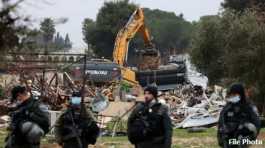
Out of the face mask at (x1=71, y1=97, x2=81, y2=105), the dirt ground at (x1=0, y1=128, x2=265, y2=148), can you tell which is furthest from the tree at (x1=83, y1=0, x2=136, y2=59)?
the face mask at (x1=71, y1=97, x2=81, y2=105)

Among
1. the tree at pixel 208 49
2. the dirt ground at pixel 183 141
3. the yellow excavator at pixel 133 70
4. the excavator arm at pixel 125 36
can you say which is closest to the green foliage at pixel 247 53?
the dirt ground at pixel 183 141

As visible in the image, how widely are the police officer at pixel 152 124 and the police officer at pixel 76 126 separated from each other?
70 centimetres

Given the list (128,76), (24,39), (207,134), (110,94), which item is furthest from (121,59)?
(24,39)

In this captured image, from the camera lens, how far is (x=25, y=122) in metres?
9.02

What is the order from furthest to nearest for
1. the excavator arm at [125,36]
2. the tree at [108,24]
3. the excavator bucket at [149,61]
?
the tree at [108,24] < the excavator bucket at [149,61] < the excavator arm at [125,36]

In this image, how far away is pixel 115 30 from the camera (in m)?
84.9

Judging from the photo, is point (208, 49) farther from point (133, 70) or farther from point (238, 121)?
point (238, 121)

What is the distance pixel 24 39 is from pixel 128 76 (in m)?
38.8

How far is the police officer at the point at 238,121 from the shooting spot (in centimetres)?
987

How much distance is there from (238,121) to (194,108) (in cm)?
2429

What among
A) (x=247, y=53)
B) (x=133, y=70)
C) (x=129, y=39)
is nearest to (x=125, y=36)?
(x=129, y=39)

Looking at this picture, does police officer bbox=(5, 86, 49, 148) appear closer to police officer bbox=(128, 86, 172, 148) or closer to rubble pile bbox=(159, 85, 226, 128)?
police officer bbox=(128, 86, 172, 148)

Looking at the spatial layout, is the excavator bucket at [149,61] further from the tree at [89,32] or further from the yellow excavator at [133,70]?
the tree at [89,32]

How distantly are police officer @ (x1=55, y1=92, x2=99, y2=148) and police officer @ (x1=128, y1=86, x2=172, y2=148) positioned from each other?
701mm
